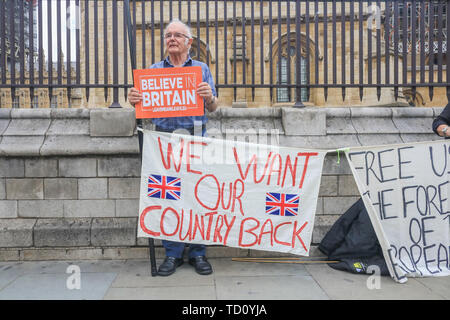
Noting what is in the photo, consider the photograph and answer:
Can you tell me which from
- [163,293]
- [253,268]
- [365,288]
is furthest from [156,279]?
[365,288]

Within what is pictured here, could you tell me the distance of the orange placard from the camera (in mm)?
3324

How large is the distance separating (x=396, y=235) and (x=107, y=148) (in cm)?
356

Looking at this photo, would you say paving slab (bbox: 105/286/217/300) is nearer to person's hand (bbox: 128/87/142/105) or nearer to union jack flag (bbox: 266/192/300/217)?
union jack flag (bbox: 266/192/300/217)

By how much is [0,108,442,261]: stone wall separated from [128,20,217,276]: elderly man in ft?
1.65

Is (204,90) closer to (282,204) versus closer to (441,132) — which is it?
(282,204)

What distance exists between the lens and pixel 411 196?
11.3 feet

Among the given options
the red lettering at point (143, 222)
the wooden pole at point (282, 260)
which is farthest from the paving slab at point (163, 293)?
the wooden pole at point (282, 260)

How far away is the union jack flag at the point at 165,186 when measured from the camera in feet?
11.3

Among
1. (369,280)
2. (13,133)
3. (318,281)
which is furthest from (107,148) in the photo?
(369,280)

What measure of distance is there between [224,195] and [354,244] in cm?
158

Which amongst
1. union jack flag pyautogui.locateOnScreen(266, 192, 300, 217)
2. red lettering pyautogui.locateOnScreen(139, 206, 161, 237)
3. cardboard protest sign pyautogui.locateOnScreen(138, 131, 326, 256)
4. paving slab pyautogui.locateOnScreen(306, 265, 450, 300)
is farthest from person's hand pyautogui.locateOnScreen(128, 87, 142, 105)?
paving slab pyautogui.locateOnScreen(306, 265, 450, 300)

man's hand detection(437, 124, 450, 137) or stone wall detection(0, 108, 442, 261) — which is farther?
stone wall detection(0, 108, 442, 261)

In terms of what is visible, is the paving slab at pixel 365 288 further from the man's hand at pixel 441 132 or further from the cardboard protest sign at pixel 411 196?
the man's hand at pixel 441 132

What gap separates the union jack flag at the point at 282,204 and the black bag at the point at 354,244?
774 mm
